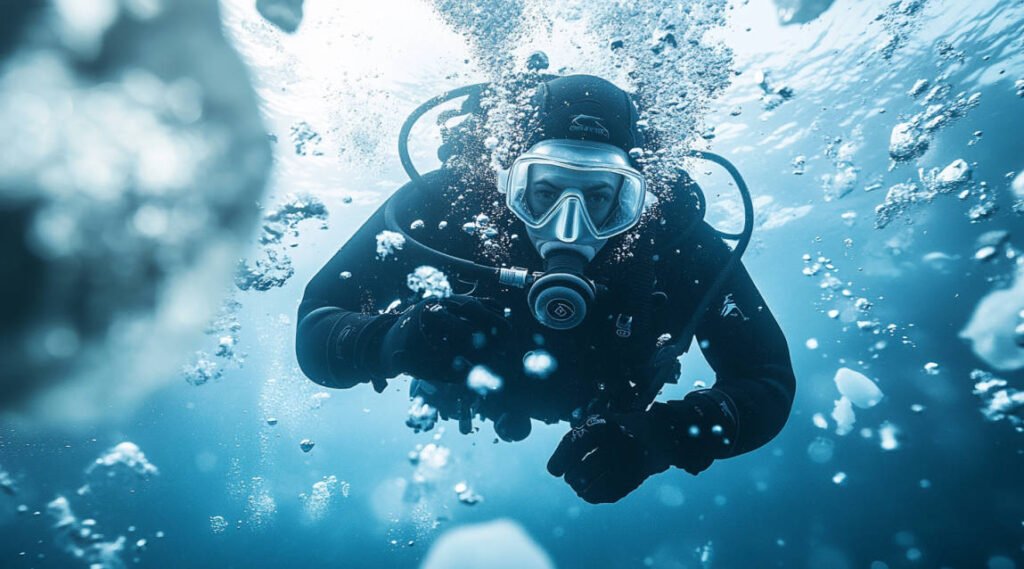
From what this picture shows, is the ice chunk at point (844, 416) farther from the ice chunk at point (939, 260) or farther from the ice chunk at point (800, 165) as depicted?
the ice chunk at point (800, 165)

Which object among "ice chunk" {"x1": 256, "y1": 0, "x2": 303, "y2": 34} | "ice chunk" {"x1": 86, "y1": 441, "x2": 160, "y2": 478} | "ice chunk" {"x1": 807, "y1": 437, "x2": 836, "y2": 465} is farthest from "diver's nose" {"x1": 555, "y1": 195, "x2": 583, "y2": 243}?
"ice chunk" {"x1": 807, "y1": 437, "x2": 836, "y2": 465}

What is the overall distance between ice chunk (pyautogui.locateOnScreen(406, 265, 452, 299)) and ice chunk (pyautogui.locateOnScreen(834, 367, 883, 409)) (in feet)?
133

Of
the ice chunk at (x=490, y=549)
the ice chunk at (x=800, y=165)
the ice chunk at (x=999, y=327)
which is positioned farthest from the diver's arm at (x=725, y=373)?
the ice chunk at (x=490, y=549)

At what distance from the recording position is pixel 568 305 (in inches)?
109

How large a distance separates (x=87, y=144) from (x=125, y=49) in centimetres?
106

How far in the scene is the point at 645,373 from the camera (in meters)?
3.32

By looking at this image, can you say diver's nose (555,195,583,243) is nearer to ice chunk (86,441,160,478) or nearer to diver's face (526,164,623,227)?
diver's face (526,164,623,227)

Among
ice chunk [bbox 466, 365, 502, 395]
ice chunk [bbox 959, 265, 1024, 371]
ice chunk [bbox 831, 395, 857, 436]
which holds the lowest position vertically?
ice chunk [bbox 831, 395, 857, 436]

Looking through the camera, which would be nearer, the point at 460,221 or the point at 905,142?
the point at 460,221

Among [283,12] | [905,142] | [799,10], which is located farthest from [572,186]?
[905,142]

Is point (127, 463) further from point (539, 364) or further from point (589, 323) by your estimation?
point (589, 323)

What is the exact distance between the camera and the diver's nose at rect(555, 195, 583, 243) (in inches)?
124

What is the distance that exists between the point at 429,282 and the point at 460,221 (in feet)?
1.93

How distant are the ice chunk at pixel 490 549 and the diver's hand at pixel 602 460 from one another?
36.7 m
